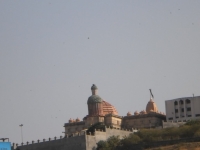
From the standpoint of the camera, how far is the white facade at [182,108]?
113 metres

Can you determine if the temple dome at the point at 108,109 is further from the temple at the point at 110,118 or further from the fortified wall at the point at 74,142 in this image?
the fortified wall at the point at 74,142

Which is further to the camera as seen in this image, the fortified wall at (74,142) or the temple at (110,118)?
the temple at (110,118)

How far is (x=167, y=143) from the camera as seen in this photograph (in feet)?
274

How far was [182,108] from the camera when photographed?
115 m

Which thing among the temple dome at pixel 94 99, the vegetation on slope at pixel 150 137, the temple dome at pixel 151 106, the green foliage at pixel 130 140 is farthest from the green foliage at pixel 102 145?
the temple dome at pixel 151 106

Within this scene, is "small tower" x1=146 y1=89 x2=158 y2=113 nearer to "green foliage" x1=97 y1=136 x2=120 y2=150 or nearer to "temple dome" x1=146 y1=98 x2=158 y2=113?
"temple dome" x1=146 y1=98 x2=158 y2=113

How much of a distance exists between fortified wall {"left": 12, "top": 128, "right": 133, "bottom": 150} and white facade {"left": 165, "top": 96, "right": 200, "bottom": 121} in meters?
23.2

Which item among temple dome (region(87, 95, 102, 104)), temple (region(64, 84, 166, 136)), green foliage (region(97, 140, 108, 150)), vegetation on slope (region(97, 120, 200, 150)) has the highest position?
temple dome (region(87, 95, 102, 104))

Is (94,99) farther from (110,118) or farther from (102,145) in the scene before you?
(102,145)

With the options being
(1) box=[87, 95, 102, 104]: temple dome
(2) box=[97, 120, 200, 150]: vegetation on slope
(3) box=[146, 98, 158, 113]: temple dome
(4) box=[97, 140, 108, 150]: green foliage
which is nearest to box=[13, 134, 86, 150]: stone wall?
(4) box=[97, 140, 108, 150]: green foliage

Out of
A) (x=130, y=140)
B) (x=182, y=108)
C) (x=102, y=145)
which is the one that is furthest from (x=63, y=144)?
(x=182, y=108)

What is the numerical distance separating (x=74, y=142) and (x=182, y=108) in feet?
105

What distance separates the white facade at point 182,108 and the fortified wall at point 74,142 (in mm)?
23215

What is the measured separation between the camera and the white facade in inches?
4466
